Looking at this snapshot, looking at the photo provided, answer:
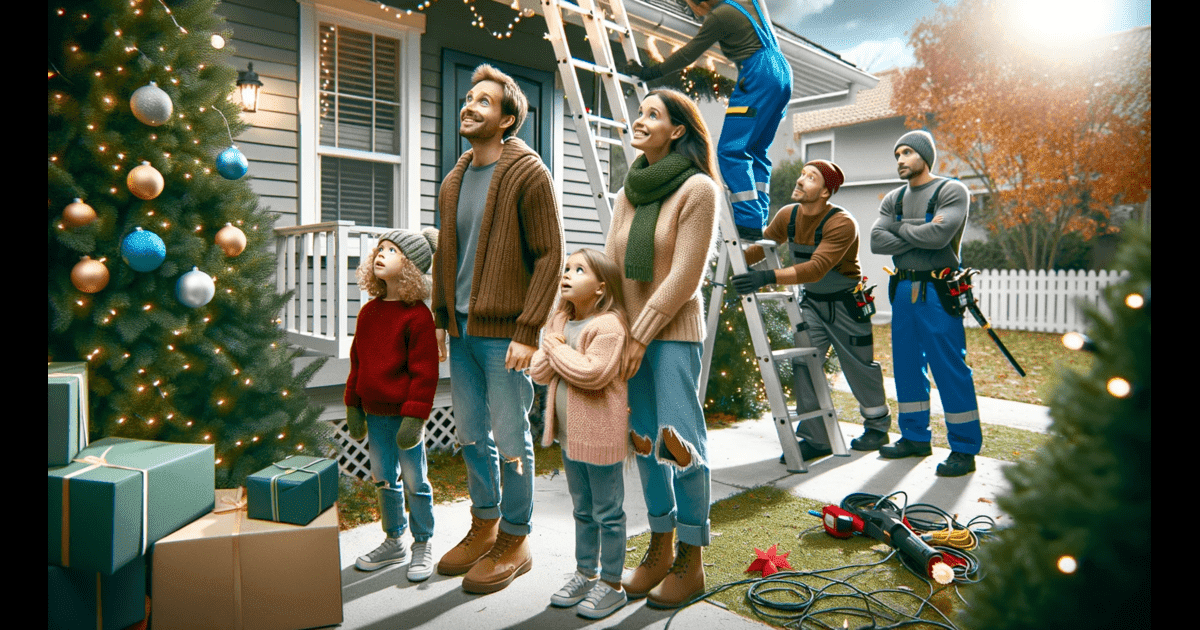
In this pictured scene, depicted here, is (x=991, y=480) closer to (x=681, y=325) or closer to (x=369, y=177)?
(x=681, y=325)

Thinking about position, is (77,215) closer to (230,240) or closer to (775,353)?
(230,240)

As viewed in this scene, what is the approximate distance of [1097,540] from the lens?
878mm

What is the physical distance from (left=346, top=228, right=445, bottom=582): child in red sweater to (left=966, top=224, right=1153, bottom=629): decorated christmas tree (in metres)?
1.99

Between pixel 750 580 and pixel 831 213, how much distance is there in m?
2.47

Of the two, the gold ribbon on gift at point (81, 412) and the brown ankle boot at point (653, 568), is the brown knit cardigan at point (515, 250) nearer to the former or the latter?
the brown ankle boot at point (653, 568)

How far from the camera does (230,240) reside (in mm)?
2906

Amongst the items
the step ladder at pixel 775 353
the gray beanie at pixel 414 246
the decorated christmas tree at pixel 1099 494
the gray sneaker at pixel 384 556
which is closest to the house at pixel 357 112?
the gray beanie at pixel 414 246

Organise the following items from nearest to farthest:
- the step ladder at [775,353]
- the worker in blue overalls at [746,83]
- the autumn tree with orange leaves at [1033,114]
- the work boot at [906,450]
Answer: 1. the worker in blue overalls at [746,83]
2. the step ladder at [775,353]
3. the work boot at [906,450]
4. the autumn tree with orange leaves at [1033,114]

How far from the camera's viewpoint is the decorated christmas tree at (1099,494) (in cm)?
87

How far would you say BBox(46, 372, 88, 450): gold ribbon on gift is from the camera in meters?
2.28

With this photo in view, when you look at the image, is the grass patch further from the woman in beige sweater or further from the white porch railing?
the white porch railing

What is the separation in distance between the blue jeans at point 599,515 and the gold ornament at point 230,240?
1.71 m

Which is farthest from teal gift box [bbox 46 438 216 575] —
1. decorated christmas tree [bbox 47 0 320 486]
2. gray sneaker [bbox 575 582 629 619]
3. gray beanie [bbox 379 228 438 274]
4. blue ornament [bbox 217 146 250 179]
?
gray sneaker [bbox 575 582 629 619]

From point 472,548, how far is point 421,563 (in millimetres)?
195
